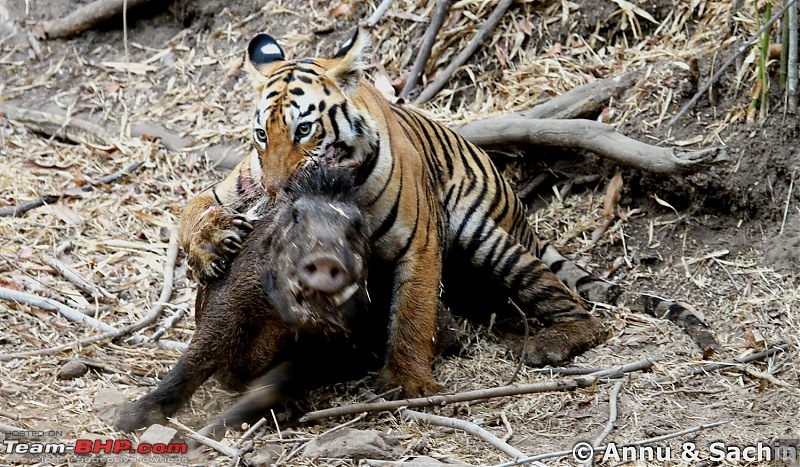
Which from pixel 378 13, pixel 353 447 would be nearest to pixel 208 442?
pixel 353 447

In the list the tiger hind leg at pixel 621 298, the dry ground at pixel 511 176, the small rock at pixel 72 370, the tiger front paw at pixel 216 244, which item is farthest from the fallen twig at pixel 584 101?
the small rock at pixel 72 370

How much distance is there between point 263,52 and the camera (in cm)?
479

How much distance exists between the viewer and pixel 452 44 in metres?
6.93

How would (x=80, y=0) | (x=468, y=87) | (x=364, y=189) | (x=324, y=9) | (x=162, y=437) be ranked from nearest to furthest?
(x=162, y=437)
(x=364, y=189)
(x=468, y=87)
(x=324, y=9)
(x=80, y=0)

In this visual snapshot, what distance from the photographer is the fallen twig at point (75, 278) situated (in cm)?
523

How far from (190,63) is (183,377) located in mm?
4790

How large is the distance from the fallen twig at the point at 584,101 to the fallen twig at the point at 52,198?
306 cm

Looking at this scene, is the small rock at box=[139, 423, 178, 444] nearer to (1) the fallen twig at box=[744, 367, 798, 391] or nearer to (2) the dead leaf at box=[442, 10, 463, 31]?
(1) the fallen twig at box=[744, 367, 798, 391]

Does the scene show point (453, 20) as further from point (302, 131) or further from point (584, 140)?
point (302, 131)

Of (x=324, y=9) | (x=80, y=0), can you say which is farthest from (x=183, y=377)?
(x=80, y=0)

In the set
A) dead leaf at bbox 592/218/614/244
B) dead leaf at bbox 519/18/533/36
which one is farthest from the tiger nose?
dead leaf at bbox 519/18/533/36

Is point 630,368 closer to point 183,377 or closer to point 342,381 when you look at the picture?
point 342,381

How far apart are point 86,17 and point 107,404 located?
217 inches

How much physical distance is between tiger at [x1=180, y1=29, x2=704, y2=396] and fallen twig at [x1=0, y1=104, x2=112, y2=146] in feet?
9.73
